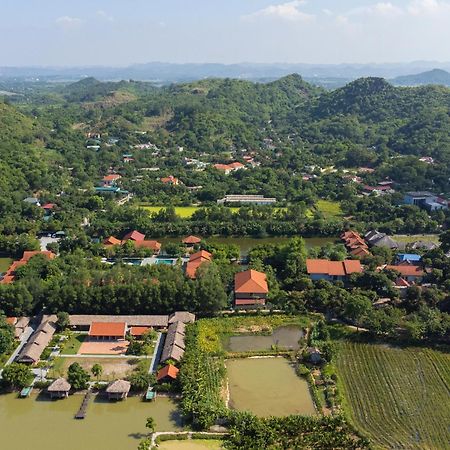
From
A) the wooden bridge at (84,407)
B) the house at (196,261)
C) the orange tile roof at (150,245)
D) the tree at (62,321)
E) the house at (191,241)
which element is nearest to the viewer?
the wooden bridge at (84,407)

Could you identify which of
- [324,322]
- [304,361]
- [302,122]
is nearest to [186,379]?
[304,361]

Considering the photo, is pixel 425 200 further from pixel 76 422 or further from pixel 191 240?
pixel 76 422

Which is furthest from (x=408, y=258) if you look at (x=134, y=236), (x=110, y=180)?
(x=110, y=180)

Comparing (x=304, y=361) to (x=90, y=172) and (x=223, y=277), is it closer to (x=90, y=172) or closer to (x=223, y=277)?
(x=223, y=277)

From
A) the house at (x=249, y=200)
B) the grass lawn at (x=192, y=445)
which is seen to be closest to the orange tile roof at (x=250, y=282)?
the grass lawn at (x=192, y=445)

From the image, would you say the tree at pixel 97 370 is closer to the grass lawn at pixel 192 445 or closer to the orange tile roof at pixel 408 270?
the grass lawn at pixel 192 445
